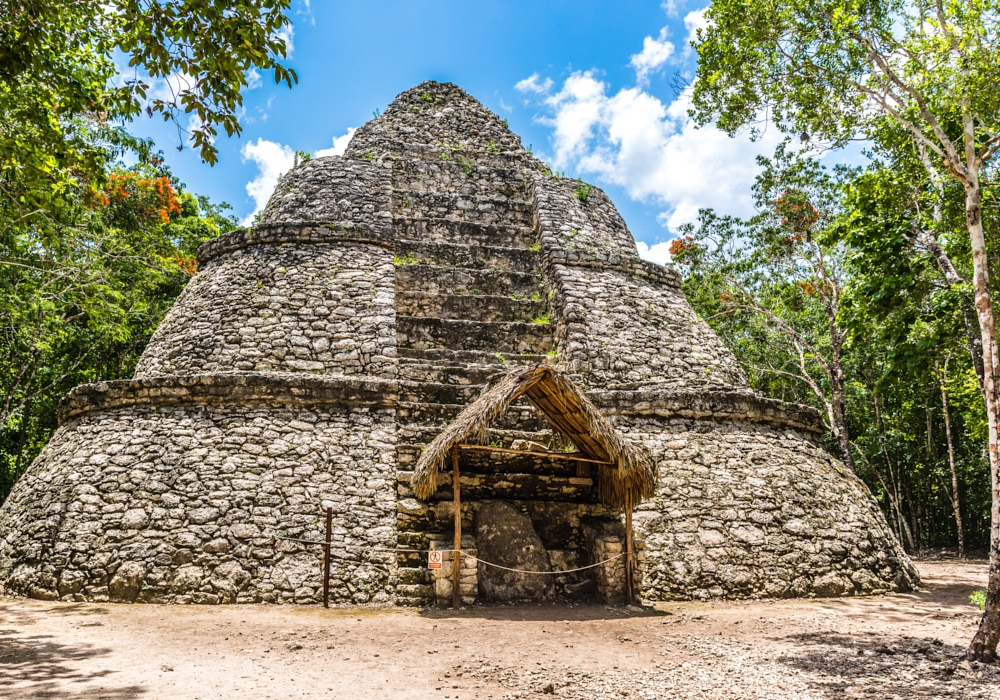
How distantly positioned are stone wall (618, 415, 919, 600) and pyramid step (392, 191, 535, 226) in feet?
17.6

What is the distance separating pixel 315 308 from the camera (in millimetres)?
8547

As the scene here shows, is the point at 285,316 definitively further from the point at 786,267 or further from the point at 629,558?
the point at 786,267

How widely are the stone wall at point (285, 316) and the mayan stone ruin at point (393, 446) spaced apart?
1.4 inches

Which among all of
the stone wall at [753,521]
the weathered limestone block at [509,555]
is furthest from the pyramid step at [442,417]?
the weathered limestone block at [509,555]

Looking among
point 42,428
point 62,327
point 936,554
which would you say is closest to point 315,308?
point 62,327

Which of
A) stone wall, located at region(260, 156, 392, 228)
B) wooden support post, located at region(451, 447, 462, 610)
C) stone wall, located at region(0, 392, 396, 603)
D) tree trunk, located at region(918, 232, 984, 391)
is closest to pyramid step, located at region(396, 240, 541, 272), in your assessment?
stone wall, located at region(260, 156, 392, 228)

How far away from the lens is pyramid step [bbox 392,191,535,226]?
1162 centimetres

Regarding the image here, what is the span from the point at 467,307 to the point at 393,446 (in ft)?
10.6

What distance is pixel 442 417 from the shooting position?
25.1 ft

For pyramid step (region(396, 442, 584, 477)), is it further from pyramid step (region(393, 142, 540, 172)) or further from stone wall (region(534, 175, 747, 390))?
pyramid step (region(393, 142, 540, 172))

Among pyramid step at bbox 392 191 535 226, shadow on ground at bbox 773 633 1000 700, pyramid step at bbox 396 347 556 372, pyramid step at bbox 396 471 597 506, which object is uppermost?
pyramid step at bbox 392 191 535 226

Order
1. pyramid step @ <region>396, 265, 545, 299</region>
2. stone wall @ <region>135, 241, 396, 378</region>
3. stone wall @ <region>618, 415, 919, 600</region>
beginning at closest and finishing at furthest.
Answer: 1. stone wall @ <region>618, 415, 919, 600</region>
2. stone wall @ <region>135, 241, 396, 378</region>
3. pyramid step @ <region>396, 265, 545, 299</region>

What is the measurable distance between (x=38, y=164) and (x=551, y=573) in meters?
5.55

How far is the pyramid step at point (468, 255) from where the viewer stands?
10492mm
